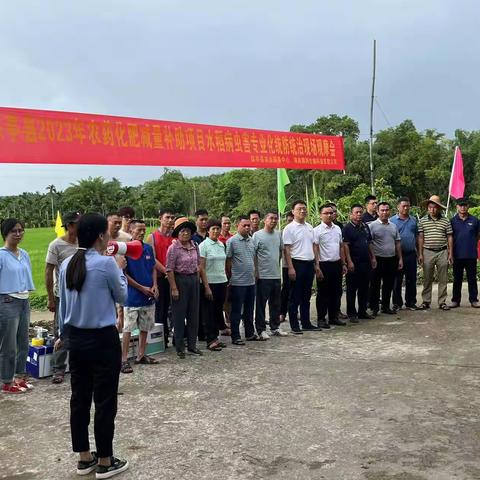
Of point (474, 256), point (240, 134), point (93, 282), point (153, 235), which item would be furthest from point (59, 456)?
point (474, 256)

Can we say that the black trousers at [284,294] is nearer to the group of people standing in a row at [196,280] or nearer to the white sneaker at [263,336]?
the group of people standing in a row at [196,280]

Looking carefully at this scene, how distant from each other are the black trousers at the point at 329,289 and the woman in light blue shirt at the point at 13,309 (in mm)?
3618

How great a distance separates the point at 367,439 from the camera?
10.3 ft

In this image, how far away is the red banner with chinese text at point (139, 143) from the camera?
5.66 metres

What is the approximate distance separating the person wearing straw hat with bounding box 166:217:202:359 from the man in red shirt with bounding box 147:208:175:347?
15.9 inches

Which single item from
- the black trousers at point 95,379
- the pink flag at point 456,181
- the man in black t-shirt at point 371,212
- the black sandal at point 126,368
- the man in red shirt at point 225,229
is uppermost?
the pink flag at point 456,181

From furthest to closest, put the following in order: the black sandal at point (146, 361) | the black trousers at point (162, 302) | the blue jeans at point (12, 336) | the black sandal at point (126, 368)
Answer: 1. the black trousers at point (162, 302)
2. the black sandal at point (146, 361)
3. the black sandal at point (126, 368)
4. the blue jeans at point (12, 336)

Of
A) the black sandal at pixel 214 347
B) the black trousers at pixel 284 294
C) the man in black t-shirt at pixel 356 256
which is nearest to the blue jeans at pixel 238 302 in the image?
the black sandal at pixel 214 347

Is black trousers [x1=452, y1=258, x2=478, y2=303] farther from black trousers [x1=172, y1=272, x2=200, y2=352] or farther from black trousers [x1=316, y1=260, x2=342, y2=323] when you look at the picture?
black trousers [x1=172, y1=272, x2=200, y2=352]

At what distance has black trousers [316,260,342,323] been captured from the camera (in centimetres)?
654

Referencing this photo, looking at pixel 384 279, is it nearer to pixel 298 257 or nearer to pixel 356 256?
pixel 356 256

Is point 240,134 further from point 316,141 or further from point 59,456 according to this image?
point 59,456

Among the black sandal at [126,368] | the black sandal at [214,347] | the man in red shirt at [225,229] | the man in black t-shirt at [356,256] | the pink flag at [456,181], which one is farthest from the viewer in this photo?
the pink flag at [456,181]

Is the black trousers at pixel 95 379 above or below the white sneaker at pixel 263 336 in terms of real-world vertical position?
above
